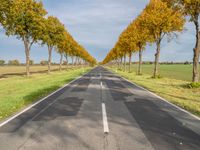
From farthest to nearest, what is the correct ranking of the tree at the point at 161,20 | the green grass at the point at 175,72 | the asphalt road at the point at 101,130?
the green grass at the point at 175,72, the tree at the point at 161,20, the asphalt road at the point at 101,130

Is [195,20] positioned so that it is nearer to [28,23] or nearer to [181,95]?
[181,95]

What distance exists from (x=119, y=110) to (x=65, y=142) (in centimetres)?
431

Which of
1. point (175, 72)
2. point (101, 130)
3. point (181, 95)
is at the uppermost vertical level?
point (101, 130)

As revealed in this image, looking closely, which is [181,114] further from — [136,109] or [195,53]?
[195,53]

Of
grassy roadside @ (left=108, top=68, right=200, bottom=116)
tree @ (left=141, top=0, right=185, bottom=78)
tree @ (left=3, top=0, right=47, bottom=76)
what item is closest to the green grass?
tree @ (left=141, top=0, right=185, bottom=78)

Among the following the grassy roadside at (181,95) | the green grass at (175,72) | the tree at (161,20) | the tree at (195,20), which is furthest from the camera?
the green grass at (175,72)

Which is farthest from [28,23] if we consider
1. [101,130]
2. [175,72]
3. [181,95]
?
[175,72]


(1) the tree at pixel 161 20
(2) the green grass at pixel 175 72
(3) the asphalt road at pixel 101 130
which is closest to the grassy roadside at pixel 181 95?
(3) the asphalt road at pixel 101 130

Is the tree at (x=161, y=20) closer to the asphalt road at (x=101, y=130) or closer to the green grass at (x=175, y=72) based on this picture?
the green grass at (x=175, y=72)

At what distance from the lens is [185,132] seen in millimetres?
6617

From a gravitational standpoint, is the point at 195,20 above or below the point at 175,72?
above

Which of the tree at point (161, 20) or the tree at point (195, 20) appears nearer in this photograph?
the tree at point (195, 20)

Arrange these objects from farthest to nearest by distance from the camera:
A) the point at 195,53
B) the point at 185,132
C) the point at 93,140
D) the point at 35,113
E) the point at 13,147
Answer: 1. the point at 195,53
2. the point at 35,113
3. the point at 185,132
4. the point at 93,140
5. the point at 13,147

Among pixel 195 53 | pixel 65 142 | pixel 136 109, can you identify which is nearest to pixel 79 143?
pixel 65 142
